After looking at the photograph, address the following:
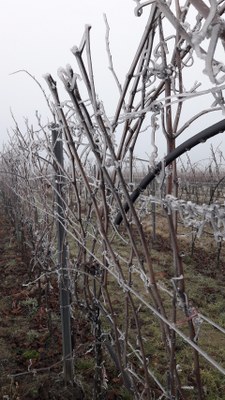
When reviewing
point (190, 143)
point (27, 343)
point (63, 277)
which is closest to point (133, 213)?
point (190, 143)

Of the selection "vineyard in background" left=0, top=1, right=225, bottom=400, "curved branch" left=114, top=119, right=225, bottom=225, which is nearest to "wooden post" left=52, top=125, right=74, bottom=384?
"vineyard in background" left=0, top=1, right=225, bottom=400

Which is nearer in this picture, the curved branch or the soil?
the curved branch

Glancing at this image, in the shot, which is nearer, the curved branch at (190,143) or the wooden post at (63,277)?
the curved branch at (190,143)

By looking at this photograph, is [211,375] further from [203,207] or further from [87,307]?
[203,207]

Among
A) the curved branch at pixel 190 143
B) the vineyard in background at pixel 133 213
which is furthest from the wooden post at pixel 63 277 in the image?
the curved branch at pixel 190 143

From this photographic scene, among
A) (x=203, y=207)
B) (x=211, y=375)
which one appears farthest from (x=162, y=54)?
(x=211, y=375)

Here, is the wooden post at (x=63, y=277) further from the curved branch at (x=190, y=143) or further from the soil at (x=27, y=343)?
the curved branch at (x=190, y=143)

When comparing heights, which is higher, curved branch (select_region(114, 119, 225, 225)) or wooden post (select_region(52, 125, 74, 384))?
curved branch (select_region(114, 119, 225, 225))

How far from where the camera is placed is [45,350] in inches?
130

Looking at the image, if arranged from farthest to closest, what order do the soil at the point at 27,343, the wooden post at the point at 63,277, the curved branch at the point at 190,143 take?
1. the soil at the point at 27,343
2. the wooden post at the point at 63,277
3. the curved branch at the point at 190,143

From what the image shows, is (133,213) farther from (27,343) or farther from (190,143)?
(27,343)

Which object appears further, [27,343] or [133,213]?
[27,343]

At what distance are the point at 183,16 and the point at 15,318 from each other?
150 inches

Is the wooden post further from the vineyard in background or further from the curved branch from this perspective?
the curved branch
